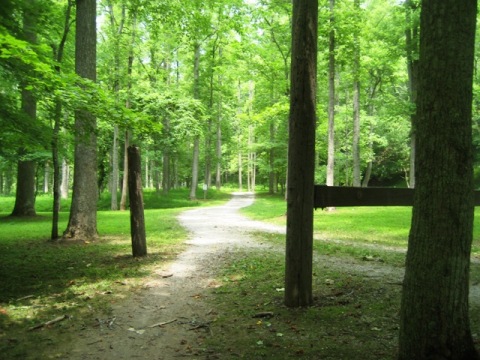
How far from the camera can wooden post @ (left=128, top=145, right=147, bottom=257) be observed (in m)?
8.35

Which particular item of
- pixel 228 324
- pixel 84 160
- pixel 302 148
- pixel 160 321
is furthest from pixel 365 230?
pixel 160 321

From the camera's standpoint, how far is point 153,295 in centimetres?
589

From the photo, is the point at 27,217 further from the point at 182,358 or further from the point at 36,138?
the point at 182,358

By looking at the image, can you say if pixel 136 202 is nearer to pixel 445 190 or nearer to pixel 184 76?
pixel 445 190

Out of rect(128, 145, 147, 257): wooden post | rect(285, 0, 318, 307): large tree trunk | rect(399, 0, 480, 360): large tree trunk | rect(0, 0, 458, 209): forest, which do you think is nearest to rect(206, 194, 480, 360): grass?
rect(285, 0, 318, 307): large tree trunk

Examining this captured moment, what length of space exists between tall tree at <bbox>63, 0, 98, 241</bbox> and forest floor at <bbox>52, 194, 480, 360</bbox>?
525 cm

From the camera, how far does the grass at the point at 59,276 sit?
182 inches

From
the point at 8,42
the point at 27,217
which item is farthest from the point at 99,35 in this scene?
the point at 8,42

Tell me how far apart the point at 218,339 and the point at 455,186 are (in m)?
2.74

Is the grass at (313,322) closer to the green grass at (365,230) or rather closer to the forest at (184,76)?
the green grass at (365,230)

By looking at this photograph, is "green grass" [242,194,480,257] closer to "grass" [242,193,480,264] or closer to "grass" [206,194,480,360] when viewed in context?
"grass" [242,193,480,264]

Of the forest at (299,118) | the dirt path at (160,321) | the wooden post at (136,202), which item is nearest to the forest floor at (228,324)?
the dirt path at (160,321)

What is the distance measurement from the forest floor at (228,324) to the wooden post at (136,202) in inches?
68.9

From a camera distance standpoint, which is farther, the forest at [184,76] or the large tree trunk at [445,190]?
the forest at [184,76]
